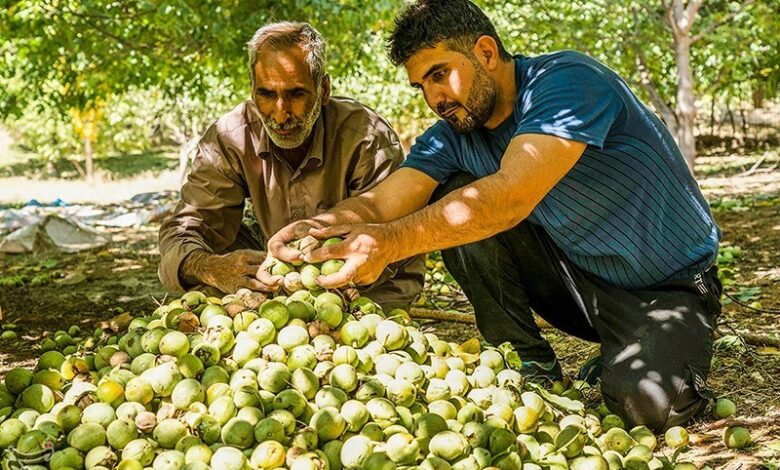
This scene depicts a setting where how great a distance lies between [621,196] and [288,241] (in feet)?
4.27

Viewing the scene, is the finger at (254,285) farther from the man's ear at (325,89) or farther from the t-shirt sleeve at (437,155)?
the man's ear at (325,89)

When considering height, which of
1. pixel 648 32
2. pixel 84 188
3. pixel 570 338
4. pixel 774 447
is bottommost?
pixel 84 188

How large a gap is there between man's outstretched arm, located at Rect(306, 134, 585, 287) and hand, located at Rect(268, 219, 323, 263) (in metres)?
0.08

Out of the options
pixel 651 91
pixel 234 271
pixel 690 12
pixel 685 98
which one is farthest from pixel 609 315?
pixel 651 91

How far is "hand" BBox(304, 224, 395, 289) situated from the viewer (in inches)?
101

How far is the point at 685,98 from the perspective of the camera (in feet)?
39.1

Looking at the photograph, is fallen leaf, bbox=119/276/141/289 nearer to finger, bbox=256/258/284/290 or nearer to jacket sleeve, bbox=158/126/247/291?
jacket sleeve, bbox=158/126/247/291

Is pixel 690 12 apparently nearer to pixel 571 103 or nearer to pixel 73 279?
pixel 73 279

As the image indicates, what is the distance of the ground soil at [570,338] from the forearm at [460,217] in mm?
1084

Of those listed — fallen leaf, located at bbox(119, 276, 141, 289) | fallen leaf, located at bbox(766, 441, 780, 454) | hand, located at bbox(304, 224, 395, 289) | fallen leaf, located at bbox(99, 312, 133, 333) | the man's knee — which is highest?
hand, located at bbox(304, 224, 395, 289)

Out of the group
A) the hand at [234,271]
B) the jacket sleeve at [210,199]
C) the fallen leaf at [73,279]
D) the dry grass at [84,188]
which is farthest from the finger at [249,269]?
the dry grass at [84,188]

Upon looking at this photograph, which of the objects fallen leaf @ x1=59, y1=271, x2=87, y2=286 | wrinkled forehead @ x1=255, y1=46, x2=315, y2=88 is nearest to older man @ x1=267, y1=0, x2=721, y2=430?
wrinkled forehead @ x1=255, y1=46, x2=315, y2=88

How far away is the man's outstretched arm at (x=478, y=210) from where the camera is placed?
105 inches

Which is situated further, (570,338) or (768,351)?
(570,338)
